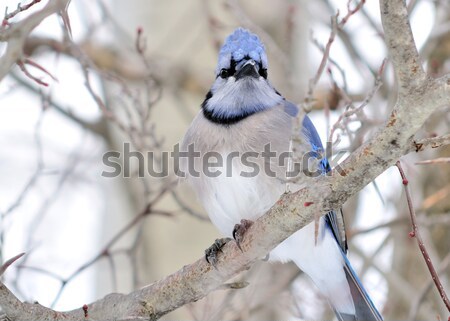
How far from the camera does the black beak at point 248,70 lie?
3.32m

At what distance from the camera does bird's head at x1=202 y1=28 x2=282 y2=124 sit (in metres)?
3.33

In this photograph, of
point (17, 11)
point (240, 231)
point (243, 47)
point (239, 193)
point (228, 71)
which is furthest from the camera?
point (228, 71)

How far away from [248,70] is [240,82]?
0.08 meters

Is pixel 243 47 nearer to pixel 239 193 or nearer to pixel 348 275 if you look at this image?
pixel 239 193

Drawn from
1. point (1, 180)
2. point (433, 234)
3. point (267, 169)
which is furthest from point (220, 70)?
point (1, 180)

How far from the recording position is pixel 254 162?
10.2 ft

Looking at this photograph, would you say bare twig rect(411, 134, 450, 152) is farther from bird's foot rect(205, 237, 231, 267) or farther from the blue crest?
the blue crest

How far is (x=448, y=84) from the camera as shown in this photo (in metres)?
1.98

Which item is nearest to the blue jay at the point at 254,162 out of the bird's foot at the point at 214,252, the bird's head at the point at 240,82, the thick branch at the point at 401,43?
the bird's head at the point at 240,82

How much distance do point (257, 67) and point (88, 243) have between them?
12.8 ft

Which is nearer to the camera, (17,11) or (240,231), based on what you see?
(17,11)

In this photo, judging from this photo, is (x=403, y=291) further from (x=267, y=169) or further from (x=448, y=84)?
(x=448, y=84)

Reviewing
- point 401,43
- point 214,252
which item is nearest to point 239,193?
point 214,252

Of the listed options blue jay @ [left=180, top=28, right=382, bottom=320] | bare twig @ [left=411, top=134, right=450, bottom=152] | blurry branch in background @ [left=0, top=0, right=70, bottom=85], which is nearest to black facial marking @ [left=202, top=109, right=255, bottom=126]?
blue jay @ [left=180, top=28, right=382, bottom=320]
